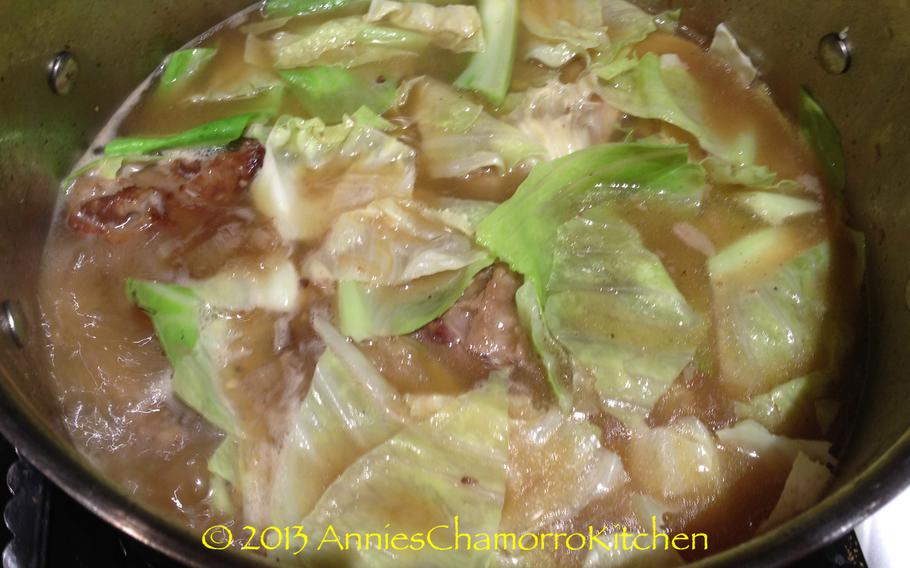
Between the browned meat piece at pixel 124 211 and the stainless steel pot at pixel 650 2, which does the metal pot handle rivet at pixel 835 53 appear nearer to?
the stainless steel pot at pixel 650 2

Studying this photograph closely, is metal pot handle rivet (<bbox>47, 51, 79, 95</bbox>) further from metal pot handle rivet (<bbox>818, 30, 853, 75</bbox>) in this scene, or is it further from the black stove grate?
metal pot handle rivet (<bbox>818, 30, 853, 75</bbox>)

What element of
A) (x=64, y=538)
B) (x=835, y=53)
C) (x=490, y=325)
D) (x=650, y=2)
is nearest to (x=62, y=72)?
(x=64, y=538)

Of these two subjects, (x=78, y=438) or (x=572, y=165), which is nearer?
(x=78, y=438)

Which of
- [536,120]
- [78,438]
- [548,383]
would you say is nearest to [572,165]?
[536,120]

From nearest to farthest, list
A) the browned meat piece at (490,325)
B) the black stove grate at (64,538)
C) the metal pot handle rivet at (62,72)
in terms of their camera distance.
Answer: the black stove grate at (64,538)
the browned meat piece at (490,325)
the metal pot handle rivet at (62,72)

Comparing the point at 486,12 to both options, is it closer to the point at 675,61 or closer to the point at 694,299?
the point at 675,61

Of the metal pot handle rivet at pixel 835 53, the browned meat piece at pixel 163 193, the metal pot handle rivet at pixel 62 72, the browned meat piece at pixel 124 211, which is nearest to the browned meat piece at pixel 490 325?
the browned meat piece at pixel 163 193

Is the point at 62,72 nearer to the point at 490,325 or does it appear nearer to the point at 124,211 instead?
the point at 124,211
